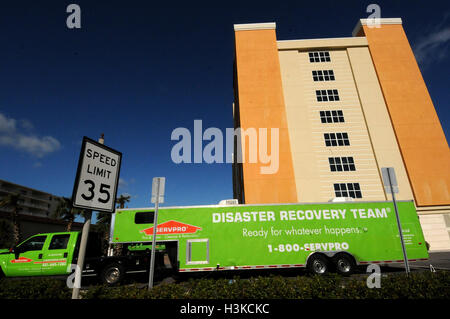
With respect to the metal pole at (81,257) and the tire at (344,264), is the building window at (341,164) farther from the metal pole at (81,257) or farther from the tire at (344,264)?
the metal pole at (81,257)

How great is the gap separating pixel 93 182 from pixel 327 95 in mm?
27331

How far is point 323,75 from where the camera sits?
25703 millimetres

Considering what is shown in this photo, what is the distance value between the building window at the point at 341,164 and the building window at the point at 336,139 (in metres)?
1.77

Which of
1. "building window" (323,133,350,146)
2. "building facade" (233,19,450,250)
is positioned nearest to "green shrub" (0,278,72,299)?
"building facade" (233,19,450,250)

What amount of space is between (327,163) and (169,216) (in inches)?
Result: 736

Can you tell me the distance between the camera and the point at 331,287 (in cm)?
370

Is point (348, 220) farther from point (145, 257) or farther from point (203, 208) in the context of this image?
point (145, 257)

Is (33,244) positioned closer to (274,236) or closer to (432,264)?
(274,236)

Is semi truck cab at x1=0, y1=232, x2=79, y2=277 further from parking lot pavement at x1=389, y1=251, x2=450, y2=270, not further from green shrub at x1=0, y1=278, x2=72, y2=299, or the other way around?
parking lot pavement at x1=389, y1=251, x2=450, y2=270

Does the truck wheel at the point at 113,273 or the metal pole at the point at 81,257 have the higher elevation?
the metal pole at the point at 81,257

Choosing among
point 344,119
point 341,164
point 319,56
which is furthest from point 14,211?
point 319,56

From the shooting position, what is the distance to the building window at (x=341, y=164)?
21875 millimetres

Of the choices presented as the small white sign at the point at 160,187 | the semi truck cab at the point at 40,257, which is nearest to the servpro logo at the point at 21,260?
the semi truck cab at the point at 40,257

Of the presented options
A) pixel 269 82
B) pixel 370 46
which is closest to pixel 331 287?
pixel 269 82
